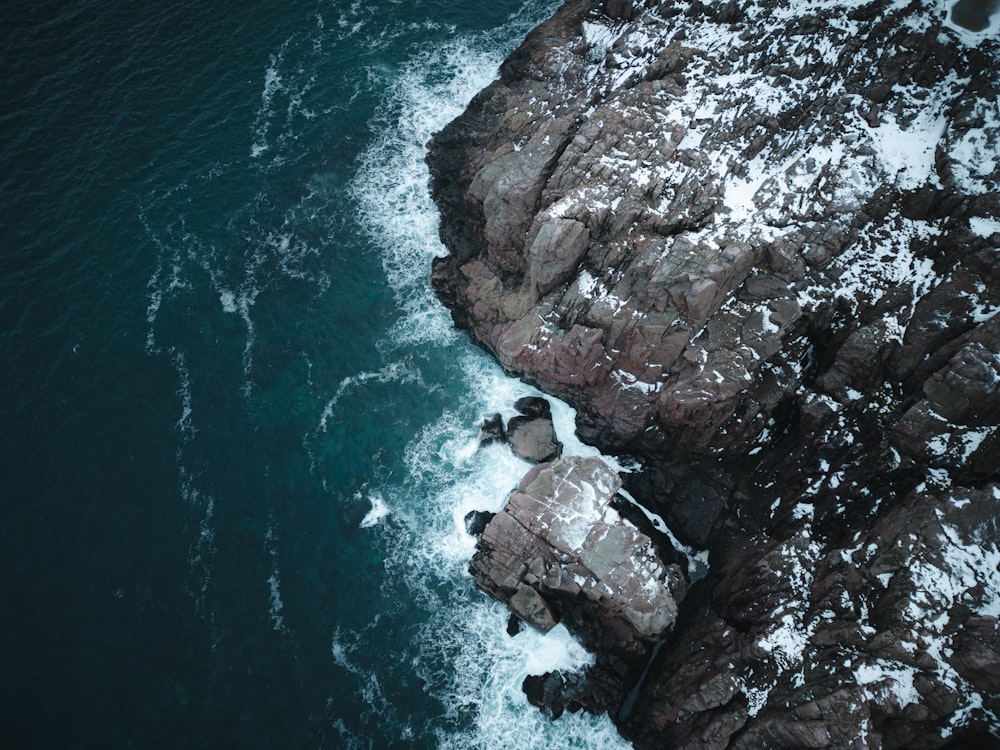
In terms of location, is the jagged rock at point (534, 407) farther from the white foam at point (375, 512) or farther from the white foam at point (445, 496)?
the white foam at point (375, 512)

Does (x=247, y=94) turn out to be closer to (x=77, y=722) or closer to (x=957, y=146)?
(x=77, y=722)

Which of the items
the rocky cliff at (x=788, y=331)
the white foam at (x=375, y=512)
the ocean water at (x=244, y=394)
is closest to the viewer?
the rocky cliff at (x=788, y=331)

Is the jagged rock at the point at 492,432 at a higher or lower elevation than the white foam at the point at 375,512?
higher

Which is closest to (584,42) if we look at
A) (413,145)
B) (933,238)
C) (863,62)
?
(413,145)

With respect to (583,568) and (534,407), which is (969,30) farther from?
(583,568)

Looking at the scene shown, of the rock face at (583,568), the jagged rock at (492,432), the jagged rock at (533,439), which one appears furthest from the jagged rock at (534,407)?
the rock face at (583,568)

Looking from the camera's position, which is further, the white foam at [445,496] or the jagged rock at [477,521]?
the jagged rock at [477,521]

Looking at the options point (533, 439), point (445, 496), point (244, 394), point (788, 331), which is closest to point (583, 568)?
point (533, 439)

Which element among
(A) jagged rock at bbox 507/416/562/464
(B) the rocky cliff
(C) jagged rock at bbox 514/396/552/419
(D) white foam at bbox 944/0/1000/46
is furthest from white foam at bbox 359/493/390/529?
(D) white foam at bbox 944/0/1000/46
